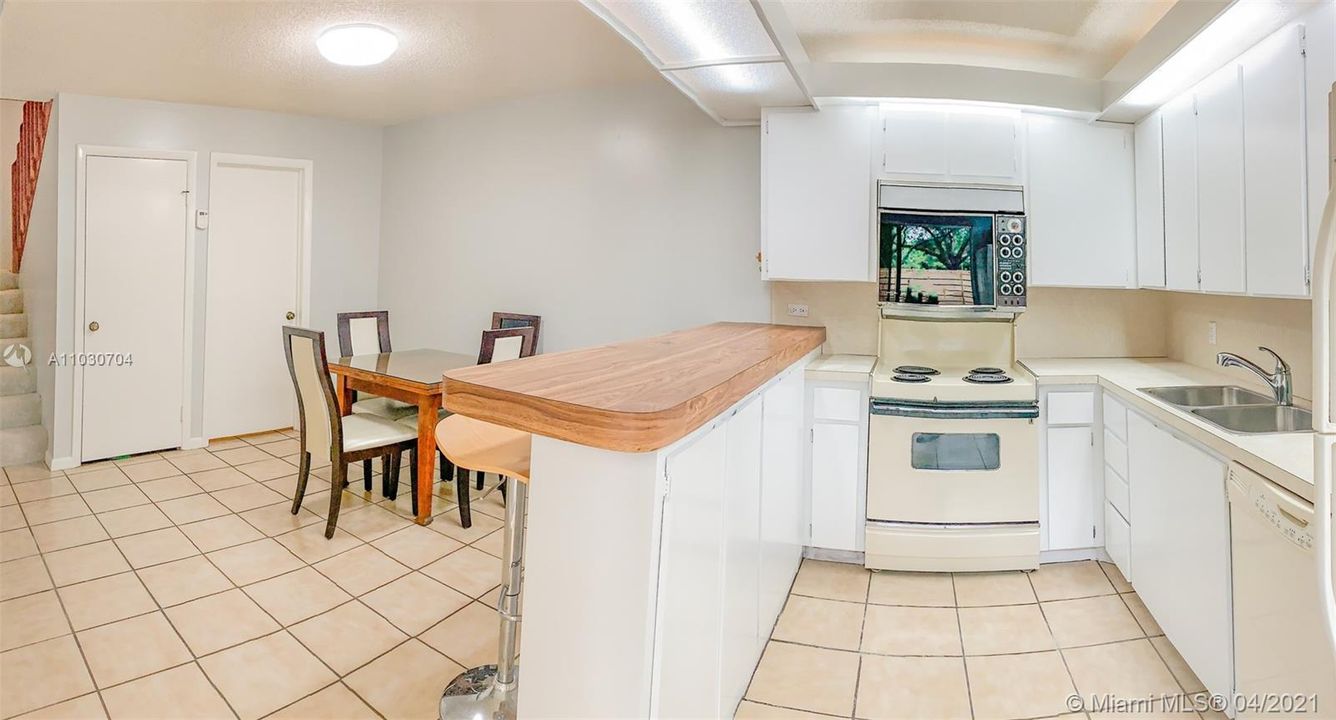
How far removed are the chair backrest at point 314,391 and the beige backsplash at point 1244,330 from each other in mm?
3783

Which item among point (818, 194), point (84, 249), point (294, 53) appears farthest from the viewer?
point (84, 249)

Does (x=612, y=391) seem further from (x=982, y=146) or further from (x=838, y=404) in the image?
(x=982, y=146)

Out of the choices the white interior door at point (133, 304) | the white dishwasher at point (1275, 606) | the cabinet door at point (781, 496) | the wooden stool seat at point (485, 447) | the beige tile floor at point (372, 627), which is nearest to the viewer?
the white dishwasher at point (1275, 606)

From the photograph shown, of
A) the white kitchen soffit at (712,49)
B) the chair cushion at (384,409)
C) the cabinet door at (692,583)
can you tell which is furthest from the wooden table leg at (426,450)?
the cabinet door at (692,583)

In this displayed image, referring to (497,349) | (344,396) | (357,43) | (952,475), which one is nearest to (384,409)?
(344,396)

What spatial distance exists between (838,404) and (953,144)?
4.65 ft

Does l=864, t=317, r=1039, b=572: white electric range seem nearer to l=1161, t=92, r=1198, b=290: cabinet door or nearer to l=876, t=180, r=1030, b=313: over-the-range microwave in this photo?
l=876, t=180, r=1030, b=313: over-the-range microwave

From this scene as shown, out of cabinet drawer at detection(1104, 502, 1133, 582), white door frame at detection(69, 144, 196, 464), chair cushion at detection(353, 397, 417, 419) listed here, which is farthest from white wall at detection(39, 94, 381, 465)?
cabinet drawer at detection(1104, 502, 1133, 582)

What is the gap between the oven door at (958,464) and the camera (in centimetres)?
272

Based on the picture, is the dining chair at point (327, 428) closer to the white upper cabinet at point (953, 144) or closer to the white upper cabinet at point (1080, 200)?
the white upper cabinet at point (953, 144)

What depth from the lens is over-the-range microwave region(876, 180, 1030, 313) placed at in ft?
9.91

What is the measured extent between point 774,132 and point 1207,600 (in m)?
2.50

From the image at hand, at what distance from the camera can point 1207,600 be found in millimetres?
1862

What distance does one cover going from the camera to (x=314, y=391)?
3154 mm
